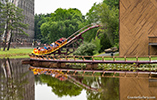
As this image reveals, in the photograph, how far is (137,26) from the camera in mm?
37781

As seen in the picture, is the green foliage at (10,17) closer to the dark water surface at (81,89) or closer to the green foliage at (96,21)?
the green foliage at (96,21)

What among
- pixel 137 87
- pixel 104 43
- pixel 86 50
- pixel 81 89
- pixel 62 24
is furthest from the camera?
pixel 62 24

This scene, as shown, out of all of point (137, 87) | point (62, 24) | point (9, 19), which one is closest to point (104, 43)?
point (9, 19)

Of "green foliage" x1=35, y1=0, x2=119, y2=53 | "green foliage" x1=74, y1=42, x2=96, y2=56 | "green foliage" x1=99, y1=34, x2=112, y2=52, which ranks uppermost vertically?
"green foliage" x1=35, y1=0, x2=119, y2=53

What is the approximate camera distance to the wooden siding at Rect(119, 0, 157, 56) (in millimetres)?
37375

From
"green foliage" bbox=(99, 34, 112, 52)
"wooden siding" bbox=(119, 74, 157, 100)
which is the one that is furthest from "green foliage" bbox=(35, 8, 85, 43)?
"wooden siding" bbox=(119, 74, 157, 100)

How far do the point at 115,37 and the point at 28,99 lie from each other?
32.0 meters

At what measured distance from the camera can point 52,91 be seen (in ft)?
60.5

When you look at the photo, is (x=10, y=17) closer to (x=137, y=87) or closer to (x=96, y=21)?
(x=96, y=21)

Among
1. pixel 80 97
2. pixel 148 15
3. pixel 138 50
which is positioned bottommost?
pixel 80 97

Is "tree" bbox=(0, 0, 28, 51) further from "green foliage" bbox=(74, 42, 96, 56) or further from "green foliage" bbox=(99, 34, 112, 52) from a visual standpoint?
"green foliage" bbox=(74, 42, 96, 56)

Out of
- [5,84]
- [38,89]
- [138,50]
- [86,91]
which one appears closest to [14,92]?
[38,89]

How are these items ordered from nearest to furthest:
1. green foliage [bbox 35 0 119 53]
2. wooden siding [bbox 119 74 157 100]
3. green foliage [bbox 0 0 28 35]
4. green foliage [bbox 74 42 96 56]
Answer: wooden siding [bbox 119 74 157 100] → green foliage [bbox 74 42 96 56] → green foliage [bbox 35 0 119 53] → green foliage [bbox 0 0 28 35]

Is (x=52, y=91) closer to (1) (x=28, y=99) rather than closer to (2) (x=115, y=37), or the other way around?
(1) (x=28, y=99)
